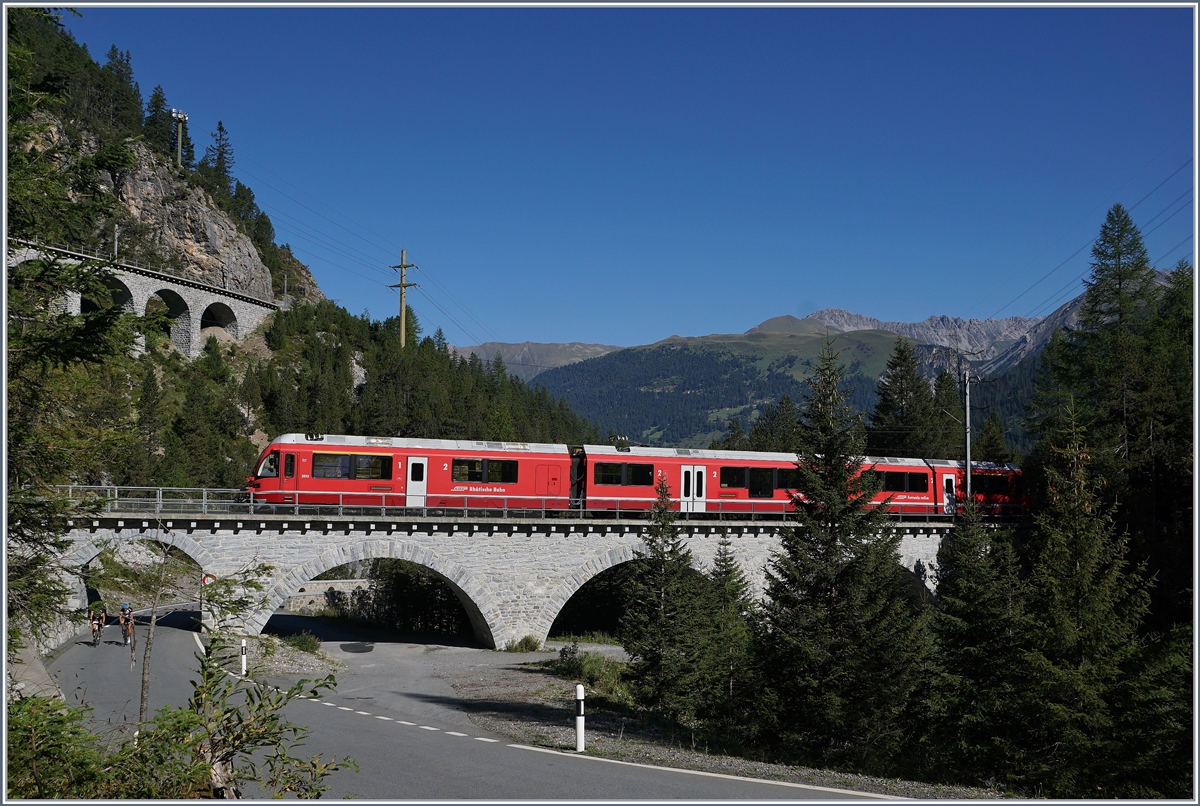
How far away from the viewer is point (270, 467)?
95.9ft

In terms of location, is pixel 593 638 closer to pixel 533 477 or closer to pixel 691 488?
pixel 691 488

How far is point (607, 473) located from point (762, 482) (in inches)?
288

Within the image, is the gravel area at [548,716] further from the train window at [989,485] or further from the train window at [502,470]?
the train window at [989,485]

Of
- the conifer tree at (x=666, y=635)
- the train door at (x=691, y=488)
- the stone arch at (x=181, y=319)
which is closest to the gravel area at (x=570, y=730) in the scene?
the conifer tree at (x=666, y=635)

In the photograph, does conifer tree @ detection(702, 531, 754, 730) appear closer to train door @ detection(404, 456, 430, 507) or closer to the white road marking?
the white road marking

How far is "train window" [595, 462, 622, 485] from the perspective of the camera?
1309 inches

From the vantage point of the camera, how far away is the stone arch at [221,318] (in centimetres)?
7388

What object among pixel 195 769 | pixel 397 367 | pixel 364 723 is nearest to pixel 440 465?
pixel 364 723

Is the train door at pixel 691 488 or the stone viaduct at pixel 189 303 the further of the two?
the stone viaduct at pixel 189 303

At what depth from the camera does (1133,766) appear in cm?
1436

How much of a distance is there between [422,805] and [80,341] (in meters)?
5.97

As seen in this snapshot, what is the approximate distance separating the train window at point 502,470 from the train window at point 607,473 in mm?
3448

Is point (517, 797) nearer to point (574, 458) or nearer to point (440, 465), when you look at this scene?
point (440, 465)

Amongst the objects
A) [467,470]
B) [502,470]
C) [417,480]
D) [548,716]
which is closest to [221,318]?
[417,480]
